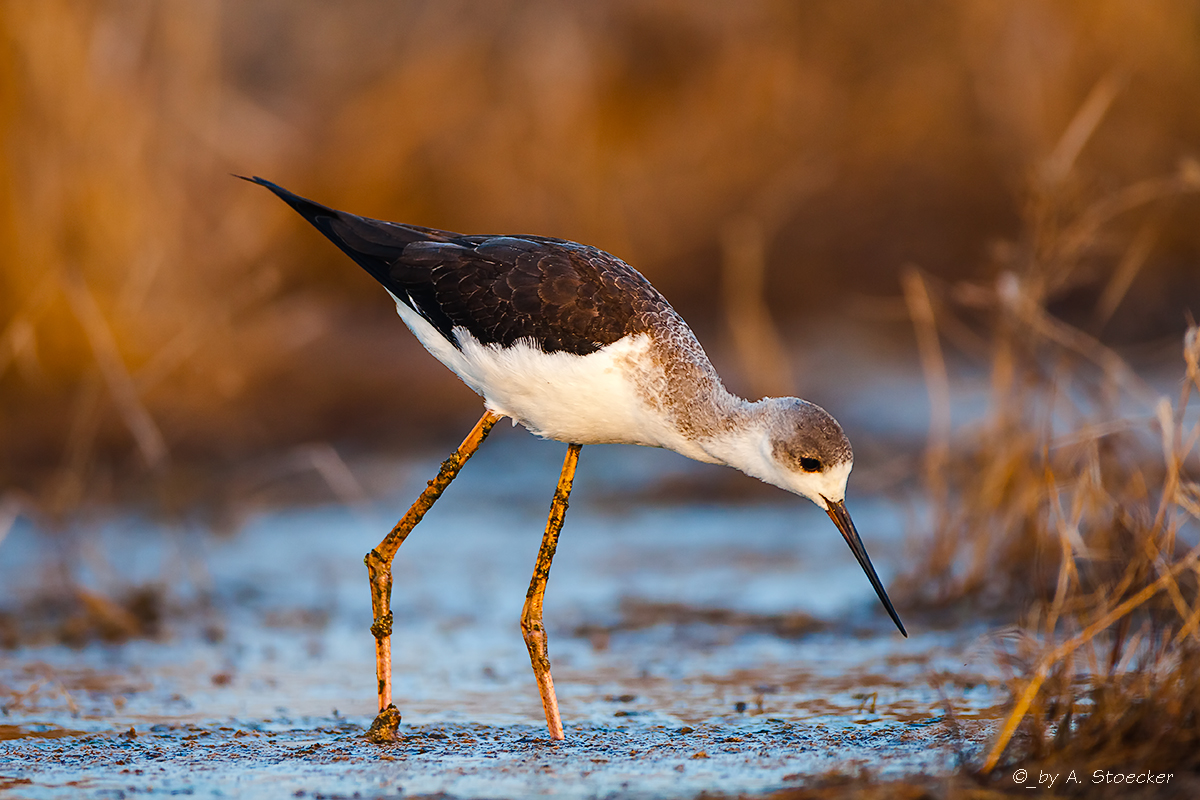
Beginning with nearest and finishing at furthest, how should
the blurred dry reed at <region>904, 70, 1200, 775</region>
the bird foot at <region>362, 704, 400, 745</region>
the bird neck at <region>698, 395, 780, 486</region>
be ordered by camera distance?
1. the blurred dry reed at <region>904, 70, 1200, 775</region>
2. the bird foot at <region>362, 704, 400, 745</region>
3. the bird neck at <region>698, 395, 780, 486</region>

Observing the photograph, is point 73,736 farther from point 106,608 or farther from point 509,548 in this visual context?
point 509,548

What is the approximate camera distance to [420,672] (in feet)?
21.0

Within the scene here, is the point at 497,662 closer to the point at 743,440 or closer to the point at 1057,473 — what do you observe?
the point at 743,440

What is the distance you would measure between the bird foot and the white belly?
113 cm

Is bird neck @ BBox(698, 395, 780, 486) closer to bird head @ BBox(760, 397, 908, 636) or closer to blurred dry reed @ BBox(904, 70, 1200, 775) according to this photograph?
bird head @ BBox(760, 397, 908, 636)

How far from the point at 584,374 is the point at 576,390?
6cm

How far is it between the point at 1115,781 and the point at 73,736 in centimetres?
349

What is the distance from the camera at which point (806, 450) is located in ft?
17.0

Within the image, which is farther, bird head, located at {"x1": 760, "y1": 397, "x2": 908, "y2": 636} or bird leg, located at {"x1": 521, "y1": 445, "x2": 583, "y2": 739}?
bird leg, located at {"x1": 521, "y1": 445, "x2": 583, "y2": 739}

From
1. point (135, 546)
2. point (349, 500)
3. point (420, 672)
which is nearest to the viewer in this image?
point (420, 672)

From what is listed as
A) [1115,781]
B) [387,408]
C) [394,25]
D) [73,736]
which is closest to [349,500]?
[387,408]

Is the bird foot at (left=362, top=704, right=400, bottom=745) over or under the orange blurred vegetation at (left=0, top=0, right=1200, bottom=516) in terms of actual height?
under

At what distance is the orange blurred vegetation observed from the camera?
10.7 m

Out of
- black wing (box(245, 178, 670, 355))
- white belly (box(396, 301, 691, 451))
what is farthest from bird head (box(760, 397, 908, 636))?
black wing (box(245, 178, 670, 355))
